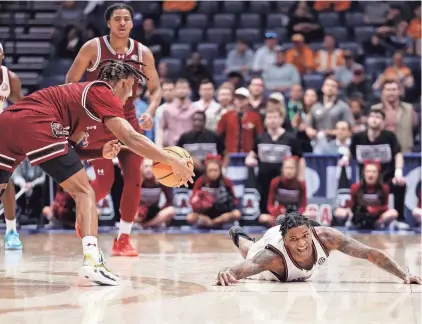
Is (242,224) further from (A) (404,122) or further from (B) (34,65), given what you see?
(B) (34,65)

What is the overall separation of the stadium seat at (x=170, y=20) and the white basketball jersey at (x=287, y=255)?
10.7 m

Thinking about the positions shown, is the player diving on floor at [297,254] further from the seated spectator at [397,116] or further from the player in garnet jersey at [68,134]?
the seated spectator at [397,116]

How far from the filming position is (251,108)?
488 inches

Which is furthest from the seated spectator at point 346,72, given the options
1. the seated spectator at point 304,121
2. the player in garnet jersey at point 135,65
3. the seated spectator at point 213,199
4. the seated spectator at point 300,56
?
the player in garnet jersey at point 135,65

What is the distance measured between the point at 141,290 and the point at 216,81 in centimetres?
977

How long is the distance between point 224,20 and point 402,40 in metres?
3.08

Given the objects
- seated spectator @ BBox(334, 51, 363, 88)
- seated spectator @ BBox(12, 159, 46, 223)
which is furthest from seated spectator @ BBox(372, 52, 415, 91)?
seated spectator @ BBox(12, 159, 46, 223)

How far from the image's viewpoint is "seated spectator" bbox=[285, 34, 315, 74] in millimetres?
15492

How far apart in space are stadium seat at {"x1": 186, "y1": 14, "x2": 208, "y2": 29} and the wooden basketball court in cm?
903

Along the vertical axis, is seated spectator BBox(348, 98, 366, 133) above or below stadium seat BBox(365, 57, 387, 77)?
below

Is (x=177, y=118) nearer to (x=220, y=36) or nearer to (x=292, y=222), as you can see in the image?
(x=220, y=36)

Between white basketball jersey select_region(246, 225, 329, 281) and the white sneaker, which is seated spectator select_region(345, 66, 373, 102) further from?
the white sneaker

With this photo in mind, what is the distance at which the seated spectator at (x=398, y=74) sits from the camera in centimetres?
1469

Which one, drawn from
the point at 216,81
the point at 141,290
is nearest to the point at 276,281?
the point at 141,290
